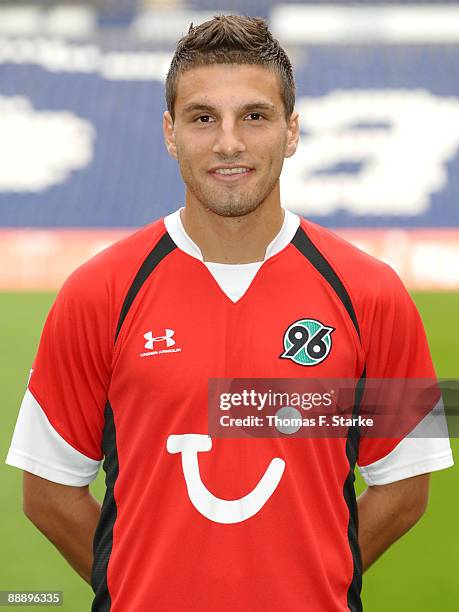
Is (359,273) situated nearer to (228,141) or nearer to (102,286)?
(228,141)

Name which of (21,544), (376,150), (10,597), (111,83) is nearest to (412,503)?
(10,597)

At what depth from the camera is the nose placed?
198 cm

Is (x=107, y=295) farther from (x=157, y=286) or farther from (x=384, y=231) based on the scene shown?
(x=384, y=231)

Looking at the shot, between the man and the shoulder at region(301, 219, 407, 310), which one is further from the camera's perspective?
the shoulder at region(301, 219, 407, 310)

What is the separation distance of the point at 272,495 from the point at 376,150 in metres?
9.05

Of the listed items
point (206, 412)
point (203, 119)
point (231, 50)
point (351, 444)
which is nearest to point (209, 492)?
point (206, 412)

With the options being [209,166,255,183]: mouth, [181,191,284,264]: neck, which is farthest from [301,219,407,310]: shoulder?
[209,166,255,183]: mouth

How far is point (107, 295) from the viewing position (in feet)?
6.78

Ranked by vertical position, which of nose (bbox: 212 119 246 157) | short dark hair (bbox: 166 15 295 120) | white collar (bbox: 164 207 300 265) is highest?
short dark hair (bbox: 166 15 295 120)

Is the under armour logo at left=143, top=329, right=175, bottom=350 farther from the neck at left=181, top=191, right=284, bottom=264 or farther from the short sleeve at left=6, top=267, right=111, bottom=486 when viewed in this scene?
the neck at left=181, top=191, right=284, bottom=264

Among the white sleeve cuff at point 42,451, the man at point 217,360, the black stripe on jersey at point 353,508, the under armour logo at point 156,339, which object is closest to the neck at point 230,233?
the man at point 217,360

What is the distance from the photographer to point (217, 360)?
2020mm

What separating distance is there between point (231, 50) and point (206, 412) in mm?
822

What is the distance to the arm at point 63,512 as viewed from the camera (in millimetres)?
2273
